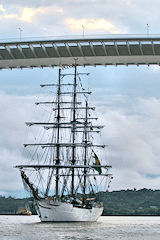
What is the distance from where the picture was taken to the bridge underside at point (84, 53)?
35.0 meters

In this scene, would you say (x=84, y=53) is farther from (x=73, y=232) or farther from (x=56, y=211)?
(x=56, y=211)

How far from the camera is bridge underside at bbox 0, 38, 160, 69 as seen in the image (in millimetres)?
35031

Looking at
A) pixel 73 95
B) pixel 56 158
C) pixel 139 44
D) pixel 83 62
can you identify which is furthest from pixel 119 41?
pixel 73 95

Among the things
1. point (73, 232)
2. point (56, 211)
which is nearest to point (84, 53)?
point (73, 232)

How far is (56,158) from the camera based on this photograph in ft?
263

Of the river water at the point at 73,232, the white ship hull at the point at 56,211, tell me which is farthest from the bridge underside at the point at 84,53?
the white ship hull at the point at 56,211

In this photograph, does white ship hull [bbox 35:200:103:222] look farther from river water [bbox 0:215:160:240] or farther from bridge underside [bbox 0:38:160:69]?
bridge underside [bbox 0:38:160:69]

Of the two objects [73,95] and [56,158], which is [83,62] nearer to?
[56,158]

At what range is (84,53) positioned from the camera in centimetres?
3606

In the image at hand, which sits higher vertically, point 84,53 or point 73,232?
point 84,53

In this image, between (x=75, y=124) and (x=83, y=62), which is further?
(x=75, y=124)

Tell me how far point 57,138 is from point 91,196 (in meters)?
18.2

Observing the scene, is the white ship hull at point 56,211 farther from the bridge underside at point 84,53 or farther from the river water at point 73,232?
the bridge underside at point 84,53

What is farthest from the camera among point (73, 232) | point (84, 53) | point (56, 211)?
point (56, 211)
